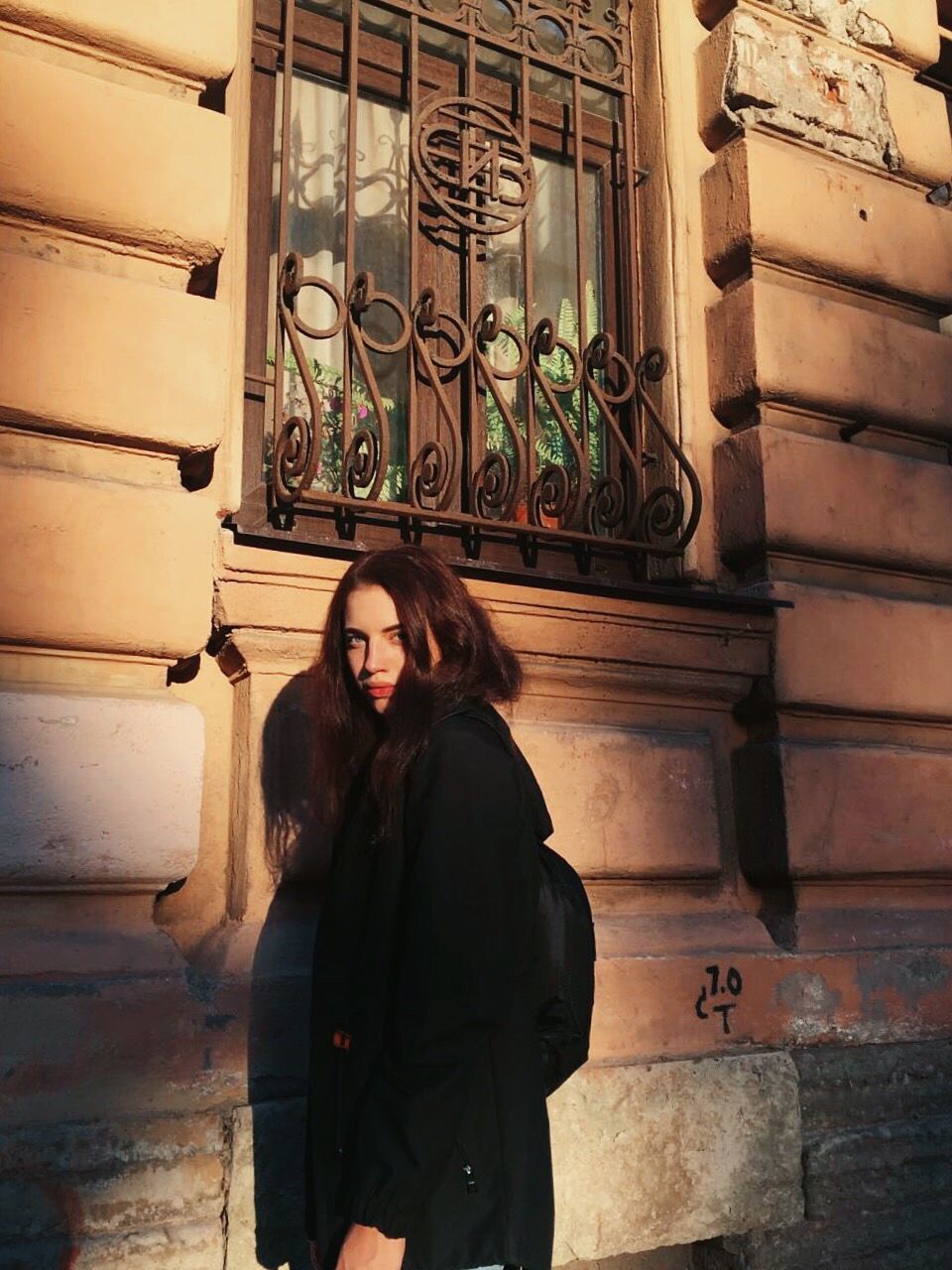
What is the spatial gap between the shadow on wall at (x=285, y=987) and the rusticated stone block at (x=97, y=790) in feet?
0.79

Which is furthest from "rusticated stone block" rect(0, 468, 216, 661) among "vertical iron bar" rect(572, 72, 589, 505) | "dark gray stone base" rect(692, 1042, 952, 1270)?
"dark gray stone base" rect(692, 1042, 952, 1270)

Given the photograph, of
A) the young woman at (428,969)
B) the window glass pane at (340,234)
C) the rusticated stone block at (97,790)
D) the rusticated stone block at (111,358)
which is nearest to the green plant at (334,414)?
the window glass pane at (340,234)

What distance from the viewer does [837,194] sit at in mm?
3889

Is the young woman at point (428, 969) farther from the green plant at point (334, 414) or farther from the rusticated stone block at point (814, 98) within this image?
the rusticated stone block at point (814, 98)

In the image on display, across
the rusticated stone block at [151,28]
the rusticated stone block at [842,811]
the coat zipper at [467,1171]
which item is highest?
the rusticated stone block at [151,28]

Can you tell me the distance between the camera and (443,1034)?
1.70 meters

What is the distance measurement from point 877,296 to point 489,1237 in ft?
10.7

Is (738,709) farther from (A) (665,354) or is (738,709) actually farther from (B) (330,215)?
(B) (330,215)

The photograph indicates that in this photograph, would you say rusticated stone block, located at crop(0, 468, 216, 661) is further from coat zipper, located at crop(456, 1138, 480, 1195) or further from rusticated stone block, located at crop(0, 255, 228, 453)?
coat zipper, located at crop(456, 1138, 480, 1195)

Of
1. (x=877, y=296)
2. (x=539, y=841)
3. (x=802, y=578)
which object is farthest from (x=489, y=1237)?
(x=877, y=296)

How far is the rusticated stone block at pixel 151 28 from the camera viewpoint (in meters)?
2.72

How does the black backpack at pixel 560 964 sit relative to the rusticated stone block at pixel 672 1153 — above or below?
above

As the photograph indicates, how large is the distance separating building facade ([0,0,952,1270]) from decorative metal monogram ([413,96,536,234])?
0.06 ft

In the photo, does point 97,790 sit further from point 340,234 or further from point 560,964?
point 340,234
